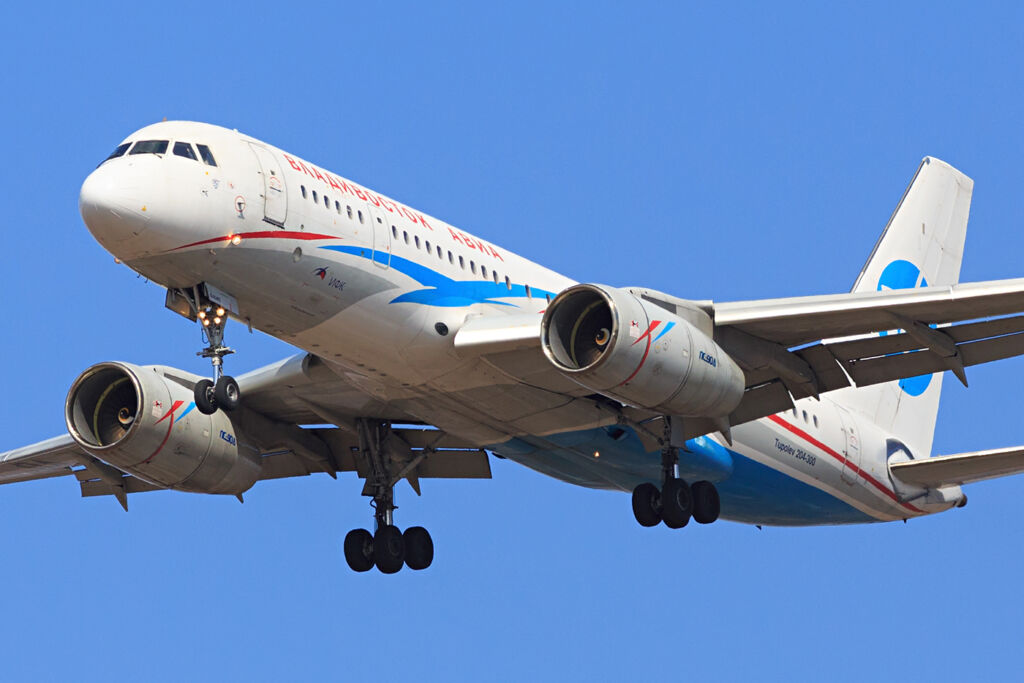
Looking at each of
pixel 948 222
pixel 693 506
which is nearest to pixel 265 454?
pixel 693 506

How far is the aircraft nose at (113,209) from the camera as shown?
23.9 meters

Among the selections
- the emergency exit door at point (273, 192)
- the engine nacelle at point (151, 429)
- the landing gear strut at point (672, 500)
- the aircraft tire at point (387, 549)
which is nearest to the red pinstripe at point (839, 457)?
the landing gear strut at point (672, 500)

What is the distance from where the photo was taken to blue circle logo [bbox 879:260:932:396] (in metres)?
37.9

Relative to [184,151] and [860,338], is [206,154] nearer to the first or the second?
[184,151]

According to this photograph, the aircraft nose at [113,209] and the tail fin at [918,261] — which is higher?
the tail fin at [918,261]

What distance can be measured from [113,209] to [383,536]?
1053 cm

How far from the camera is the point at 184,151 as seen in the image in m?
24.9

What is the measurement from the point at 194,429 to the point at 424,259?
6921mm

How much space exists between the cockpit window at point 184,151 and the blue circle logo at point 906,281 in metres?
18.6

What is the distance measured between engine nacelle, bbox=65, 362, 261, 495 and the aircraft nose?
20.6ft

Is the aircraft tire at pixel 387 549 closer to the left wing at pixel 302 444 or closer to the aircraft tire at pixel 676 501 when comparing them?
the left wing at pixel 302 444

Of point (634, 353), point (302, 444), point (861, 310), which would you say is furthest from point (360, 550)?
point (861, 310)

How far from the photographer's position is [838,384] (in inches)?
1117

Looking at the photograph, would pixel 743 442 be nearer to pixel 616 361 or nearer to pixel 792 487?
pixel 792 487
